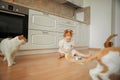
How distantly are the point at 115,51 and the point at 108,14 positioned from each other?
2.91 m

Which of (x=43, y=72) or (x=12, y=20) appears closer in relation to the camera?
(x=43, y=72)

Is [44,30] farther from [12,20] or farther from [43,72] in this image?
[43,72]

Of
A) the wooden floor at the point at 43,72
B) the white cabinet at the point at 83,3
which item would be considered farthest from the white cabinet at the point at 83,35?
the wooden floor at the point at 43,72

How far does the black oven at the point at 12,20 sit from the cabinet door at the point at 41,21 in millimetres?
152

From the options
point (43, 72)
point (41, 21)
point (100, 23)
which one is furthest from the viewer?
point (100, 23)

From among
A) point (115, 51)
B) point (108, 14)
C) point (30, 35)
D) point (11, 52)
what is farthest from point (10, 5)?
point (108, 14)

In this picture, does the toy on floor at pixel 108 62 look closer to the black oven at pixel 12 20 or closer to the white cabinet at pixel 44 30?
the black oven at pixel 12 20

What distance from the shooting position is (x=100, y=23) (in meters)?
3.35

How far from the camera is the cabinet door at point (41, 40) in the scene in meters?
1.94

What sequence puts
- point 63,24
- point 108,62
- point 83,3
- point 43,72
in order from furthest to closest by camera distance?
1. point 83,3
2. point 63,24
3. point 43,72
4. point 108,62

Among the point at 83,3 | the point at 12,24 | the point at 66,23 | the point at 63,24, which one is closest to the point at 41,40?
the point at 12,24

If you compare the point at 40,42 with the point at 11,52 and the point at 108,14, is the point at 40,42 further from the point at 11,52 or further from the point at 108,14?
the point at 108,14

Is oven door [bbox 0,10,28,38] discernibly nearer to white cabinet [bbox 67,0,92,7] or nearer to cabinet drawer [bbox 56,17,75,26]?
cabinet drawer [bbox 56,17,75,26]

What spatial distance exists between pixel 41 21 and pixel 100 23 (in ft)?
6.49
